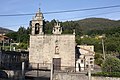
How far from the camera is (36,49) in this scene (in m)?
38.8

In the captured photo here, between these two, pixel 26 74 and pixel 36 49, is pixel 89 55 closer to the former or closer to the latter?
pixel 36 49

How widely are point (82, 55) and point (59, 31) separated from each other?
8538mm

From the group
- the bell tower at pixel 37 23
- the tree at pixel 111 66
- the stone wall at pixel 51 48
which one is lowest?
the tree at pixel 111 66

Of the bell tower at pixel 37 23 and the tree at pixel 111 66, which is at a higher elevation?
the bell tower at pixel 37 23

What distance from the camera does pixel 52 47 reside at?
38188 millimetres

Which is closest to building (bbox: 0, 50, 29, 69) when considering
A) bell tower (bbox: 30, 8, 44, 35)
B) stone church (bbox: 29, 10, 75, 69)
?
stone church (bbox: 29, 10, 75, 69)

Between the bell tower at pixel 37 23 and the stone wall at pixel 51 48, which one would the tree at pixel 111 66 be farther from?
the bell tower at pixel 37 23

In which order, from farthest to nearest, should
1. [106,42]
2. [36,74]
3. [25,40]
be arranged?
[25,40]
[106,42]
[36,74]

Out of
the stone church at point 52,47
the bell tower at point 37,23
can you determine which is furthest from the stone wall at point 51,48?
the bell tower at point 37,23

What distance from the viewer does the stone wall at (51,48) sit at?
37.5 meters

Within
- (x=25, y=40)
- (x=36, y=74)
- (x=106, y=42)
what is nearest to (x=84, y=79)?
(x=36, y=74)

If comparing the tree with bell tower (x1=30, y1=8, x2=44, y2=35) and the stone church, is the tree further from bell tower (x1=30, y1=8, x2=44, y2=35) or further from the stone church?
bell tower (x1=30, y1=8, x2=44, y2=35)

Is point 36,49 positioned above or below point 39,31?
below

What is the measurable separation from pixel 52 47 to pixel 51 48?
245 millimetres
